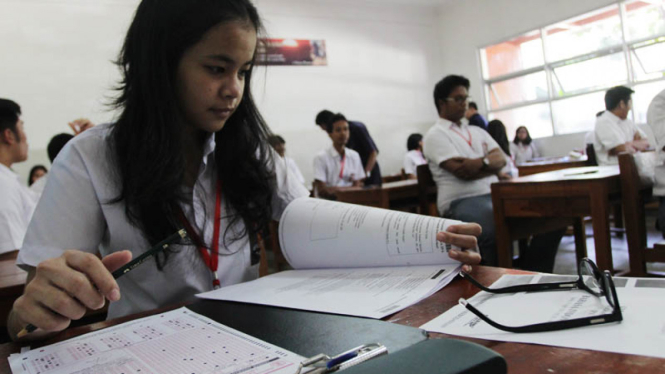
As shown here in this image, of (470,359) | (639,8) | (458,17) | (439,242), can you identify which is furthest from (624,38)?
(470,359)

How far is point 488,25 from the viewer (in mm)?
8102

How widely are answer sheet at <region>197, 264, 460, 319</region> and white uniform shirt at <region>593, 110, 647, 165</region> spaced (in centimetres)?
420

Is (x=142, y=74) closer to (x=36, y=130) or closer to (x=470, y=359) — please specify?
(x=470, y=359)

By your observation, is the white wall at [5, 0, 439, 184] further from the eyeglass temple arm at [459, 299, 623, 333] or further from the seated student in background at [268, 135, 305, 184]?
the eyeglass temple arm at [459, 299, 623, 333]

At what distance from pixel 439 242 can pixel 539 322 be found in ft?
0.94

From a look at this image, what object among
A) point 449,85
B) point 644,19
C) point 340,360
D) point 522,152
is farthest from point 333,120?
point 644,19

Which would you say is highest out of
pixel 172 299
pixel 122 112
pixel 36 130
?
pixel 36 130

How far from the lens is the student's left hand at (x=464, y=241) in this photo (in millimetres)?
728

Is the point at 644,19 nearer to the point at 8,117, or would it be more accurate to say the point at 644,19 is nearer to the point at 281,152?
the point at 281,152

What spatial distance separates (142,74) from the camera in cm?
91

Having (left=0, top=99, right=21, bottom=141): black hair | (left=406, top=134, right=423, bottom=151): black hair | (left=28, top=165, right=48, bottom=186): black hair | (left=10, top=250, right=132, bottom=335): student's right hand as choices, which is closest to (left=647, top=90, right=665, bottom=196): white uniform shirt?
(left=10, top=250, right=132, bottom=335): student's right hand

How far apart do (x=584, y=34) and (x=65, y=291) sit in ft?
26.5

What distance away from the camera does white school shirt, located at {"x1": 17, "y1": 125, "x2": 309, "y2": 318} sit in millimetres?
777

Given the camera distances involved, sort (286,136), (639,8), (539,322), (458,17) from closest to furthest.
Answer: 1. (539,322)
2. (639,8)
3. (286,136)
4. (458,17)
